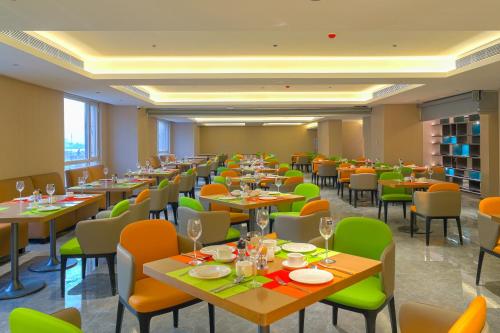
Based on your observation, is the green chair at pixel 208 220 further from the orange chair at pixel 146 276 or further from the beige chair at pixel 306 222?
the orange chair at pixel 146 276

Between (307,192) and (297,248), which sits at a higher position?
(307,192)

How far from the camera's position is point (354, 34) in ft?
20.0

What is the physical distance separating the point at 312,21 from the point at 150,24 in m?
1.85

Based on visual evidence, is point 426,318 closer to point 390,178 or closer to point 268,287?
point 268,287

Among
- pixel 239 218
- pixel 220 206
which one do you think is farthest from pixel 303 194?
pixel 220 206

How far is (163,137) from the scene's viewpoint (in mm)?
18781

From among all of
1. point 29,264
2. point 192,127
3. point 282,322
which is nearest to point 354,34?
point 282,322

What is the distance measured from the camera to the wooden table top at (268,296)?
5.32 feet

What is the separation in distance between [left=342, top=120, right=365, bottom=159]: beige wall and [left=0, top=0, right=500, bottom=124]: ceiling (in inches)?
443

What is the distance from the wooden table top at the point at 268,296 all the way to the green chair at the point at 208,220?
69.3 inches

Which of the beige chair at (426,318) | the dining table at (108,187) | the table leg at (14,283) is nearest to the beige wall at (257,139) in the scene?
the dining table at (108,187)

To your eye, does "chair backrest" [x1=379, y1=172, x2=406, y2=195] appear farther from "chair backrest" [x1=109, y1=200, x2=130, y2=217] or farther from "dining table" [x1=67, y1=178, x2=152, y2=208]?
"chair backrest" [x1=109, y1=200, x2=130, y2=217]

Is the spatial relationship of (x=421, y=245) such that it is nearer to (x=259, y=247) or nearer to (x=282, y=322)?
(x=282, y=322)

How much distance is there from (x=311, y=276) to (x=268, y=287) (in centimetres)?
26
